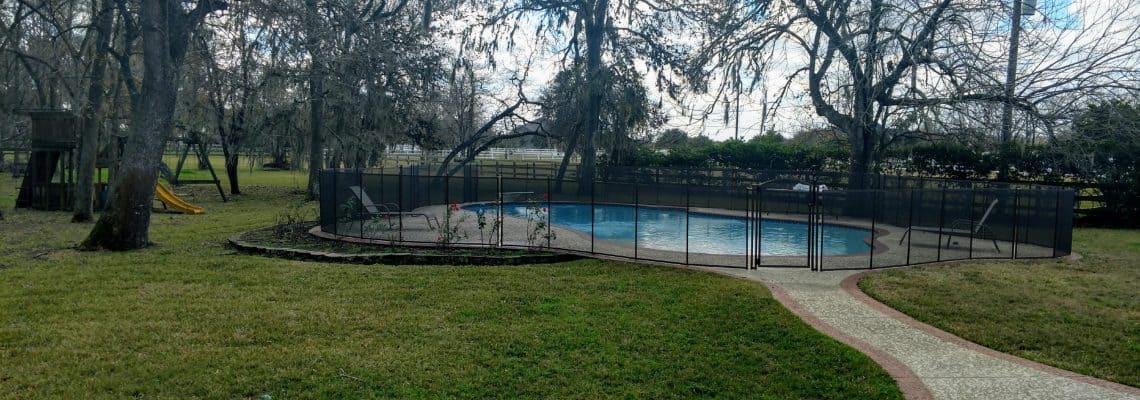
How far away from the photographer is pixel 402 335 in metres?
6.07

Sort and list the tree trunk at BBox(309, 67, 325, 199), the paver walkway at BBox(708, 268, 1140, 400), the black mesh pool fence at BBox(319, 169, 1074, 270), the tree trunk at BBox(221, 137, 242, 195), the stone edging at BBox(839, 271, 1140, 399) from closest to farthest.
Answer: the paver walkway at BBox(708, 268, 1140, 400), the stone edging at BBox(839, 271, 1140, 399), the black mesh pool fence at BBox(319, 169, 1074, 270), the tree trunk at BBox(309, 67, 325, 199), the tree trunk at BBox(221, 137, 242, 195)

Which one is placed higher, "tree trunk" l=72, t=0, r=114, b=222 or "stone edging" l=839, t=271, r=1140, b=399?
"tree trunk" l=72, t=0, r=114, b=222

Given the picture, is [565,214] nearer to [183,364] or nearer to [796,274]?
[796,274]

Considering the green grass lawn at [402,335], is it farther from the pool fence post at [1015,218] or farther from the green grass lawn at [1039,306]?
the pool fence post at [1015,218]

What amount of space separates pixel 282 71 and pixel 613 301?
12.5 meters

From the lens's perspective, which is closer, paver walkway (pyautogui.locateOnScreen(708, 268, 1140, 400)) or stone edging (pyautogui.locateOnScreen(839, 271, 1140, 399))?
paver walkway (pyautogui.locateOnScreen(708, 268, 1140, 400))

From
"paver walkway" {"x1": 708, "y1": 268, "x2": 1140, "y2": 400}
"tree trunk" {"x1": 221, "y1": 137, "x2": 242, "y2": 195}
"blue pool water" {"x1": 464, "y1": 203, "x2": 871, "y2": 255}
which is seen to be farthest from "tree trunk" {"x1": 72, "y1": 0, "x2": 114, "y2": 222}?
"paver walkway" {"x1": 708, "y1": 268, "x2": 1140, "y2": 400}

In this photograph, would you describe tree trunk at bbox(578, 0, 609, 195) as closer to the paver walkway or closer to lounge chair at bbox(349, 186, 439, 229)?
lounge chair at bbox(349, 186, 439, 229)

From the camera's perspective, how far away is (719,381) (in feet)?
16.8

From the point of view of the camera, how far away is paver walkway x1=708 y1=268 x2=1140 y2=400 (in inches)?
199

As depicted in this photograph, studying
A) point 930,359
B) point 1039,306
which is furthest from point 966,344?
point 1039,306

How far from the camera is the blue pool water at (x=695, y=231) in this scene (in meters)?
13.6

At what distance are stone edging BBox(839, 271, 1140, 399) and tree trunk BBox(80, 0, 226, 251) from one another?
9829mm

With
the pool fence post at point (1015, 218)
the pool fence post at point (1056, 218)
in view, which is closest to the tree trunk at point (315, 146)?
the pool fence post at point (1015, 218)
